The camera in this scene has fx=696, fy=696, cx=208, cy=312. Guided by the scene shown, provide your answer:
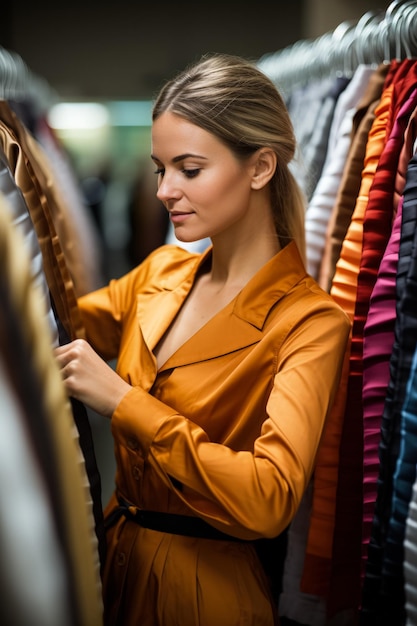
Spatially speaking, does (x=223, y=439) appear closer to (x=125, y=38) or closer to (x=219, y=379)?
(x=219, y=379)

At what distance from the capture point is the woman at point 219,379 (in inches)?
42.3

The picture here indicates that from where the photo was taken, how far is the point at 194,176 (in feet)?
4.08

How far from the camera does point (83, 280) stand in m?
2.26

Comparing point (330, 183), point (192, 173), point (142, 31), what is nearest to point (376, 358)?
point (192, 173)

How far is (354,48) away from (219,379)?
3.32 ft

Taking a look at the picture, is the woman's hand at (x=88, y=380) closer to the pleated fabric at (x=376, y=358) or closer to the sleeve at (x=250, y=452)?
the sleeve at (x=250, y=452)

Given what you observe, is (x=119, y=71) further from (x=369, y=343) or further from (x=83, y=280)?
(x=369, y=343)

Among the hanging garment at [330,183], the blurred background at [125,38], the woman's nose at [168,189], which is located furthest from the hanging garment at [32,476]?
the blurred background at [125,38]

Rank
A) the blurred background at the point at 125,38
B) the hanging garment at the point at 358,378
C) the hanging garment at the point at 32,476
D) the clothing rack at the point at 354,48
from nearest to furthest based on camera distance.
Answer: the hanging garment at the point at 32,476 < the hanging garment at the point at 358,378 < the clothing rack at the point at 354,48 < the blurred background at the point at 125,38

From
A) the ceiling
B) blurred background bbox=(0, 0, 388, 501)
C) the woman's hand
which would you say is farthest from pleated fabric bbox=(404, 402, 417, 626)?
the ceiling

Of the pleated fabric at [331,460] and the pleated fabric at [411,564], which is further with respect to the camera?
the pleated fabric at [331,460]

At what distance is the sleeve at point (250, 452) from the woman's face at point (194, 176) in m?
0.30

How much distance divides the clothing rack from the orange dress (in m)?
0.56

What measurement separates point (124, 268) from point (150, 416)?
579 centimetres
